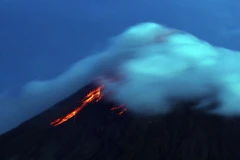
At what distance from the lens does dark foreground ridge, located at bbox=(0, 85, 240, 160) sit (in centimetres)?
9694

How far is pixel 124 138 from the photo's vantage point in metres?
102

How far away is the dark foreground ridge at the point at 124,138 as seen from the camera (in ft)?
318

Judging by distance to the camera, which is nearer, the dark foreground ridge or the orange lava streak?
the dark foreground ridge

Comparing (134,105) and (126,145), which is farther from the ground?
(134,105)

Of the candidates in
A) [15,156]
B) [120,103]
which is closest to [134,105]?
[120,103]

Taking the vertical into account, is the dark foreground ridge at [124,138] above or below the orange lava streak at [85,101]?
below

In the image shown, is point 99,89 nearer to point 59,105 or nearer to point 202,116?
point 59,105

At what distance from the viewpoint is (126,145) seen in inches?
3925

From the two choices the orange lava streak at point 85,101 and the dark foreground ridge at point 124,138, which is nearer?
the dark foreground ridge at point 124,138

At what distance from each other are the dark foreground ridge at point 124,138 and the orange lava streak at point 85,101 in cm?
107

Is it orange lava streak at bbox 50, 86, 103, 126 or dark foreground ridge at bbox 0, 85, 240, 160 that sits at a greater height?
orange lava streak at bbox 50, 86, 103, 126

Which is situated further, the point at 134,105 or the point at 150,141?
the point at 134,105

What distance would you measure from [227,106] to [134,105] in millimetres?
17505

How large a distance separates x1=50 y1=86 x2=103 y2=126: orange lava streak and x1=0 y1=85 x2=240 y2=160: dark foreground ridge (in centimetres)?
107
